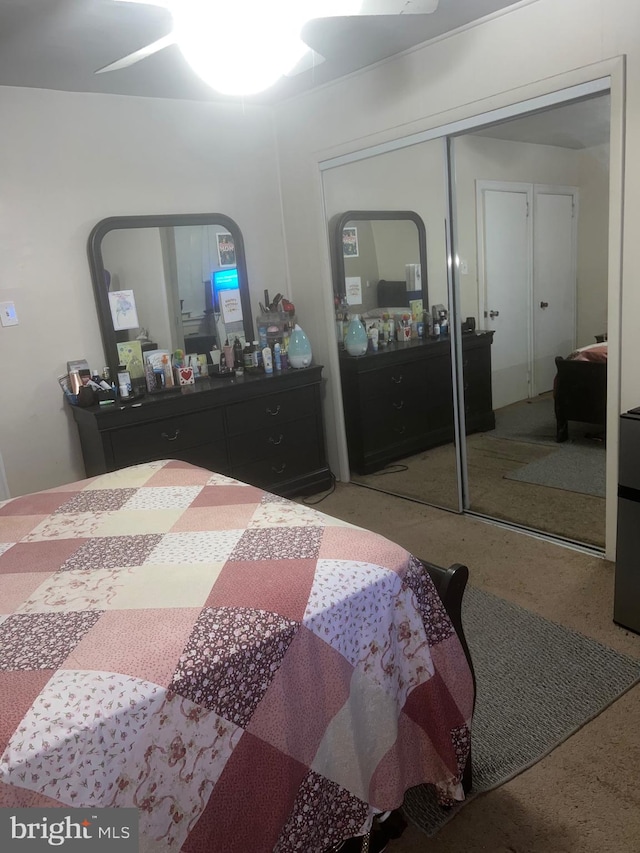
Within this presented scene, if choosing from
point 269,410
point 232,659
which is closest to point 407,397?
point 269,410

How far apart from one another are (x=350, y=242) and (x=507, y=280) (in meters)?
0.99

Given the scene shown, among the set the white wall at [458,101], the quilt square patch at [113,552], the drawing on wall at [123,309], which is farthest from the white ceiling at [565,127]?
the quilt square patch at [113,552]

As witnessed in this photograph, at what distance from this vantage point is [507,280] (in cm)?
331

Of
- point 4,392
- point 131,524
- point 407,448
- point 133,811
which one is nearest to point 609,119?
point 407,448

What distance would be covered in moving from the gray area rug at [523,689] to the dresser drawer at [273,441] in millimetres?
1548

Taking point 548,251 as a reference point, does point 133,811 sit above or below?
below

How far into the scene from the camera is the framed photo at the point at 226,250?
146 inches

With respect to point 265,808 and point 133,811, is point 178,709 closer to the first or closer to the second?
point 133,811

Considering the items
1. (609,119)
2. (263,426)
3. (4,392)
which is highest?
(609,119)

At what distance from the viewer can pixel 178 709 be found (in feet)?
3.58

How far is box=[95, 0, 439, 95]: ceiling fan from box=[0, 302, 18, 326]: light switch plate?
1.71 meters

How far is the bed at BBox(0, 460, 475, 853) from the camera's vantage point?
1.04 m

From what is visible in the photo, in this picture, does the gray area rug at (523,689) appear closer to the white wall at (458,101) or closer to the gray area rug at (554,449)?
the white wall at (458,101)

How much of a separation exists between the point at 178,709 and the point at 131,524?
0.74 m
